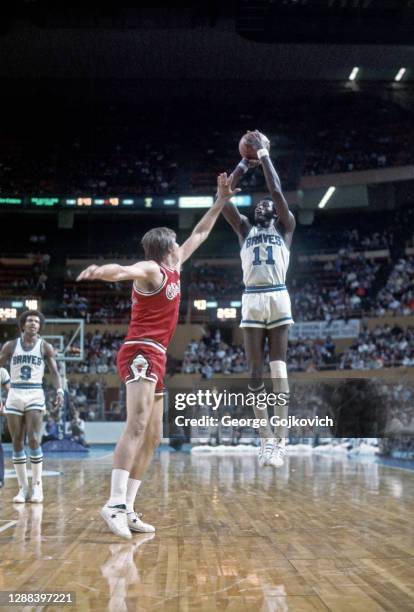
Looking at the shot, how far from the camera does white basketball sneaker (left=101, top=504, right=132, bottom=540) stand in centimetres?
542

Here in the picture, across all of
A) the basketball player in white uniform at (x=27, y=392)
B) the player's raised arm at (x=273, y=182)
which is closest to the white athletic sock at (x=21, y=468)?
the basketball player in white uniform at (x=27, y=392)

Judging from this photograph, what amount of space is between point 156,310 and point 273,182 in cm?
128

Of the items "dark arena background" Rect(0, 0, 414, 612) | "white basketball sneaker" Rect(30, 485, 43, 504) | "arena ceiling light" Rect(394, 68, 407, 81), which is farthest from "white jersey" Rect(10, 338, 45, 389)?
"arena ceiling light" Rect(394, 68, 407, 81)

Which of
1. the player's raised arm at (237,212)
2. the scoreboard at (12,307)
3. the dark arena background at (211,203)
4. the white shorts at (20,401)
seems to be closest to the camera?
the player's raised arm at (237,212)

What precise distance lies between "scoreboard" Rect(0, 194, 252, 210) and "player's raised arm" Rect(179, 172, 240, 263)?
24.0 metres

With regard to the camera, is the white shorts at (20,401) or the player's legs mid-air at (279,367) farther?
the white shorts at (20,401)

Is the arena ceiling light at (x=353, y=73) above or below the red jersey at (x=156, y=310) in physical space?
above

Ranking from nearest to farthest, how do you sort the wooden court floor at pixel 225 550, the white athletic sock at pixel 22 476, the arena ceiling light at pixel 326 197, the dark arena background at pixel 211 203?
the wooden court floor at pixel 225 550 < the white athletic sock at pixel 22 476 < the dark arena background at pixel 211 203 < the arena ceiling light at pixel 326 197

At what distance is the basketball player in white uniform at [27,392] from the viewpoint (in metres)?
8.30

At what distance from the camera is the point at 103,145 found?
32.6m

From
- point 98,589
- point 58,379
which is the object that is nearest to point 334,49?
point 58,379

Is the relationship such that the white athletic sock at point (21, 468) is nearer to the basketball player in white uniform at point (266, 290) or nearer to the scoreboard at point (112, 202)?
the basketball player in white uniform at point (266, 290)

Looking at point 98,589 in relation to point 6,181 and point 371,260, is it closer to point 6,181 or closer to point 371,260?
point 371,260

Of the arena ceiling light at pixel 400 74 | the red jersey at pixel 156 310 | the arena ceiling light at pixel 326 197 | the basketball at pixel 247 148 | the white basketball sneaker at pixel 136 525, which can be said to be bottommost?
the white basketball sneaker at pixel 136 525
